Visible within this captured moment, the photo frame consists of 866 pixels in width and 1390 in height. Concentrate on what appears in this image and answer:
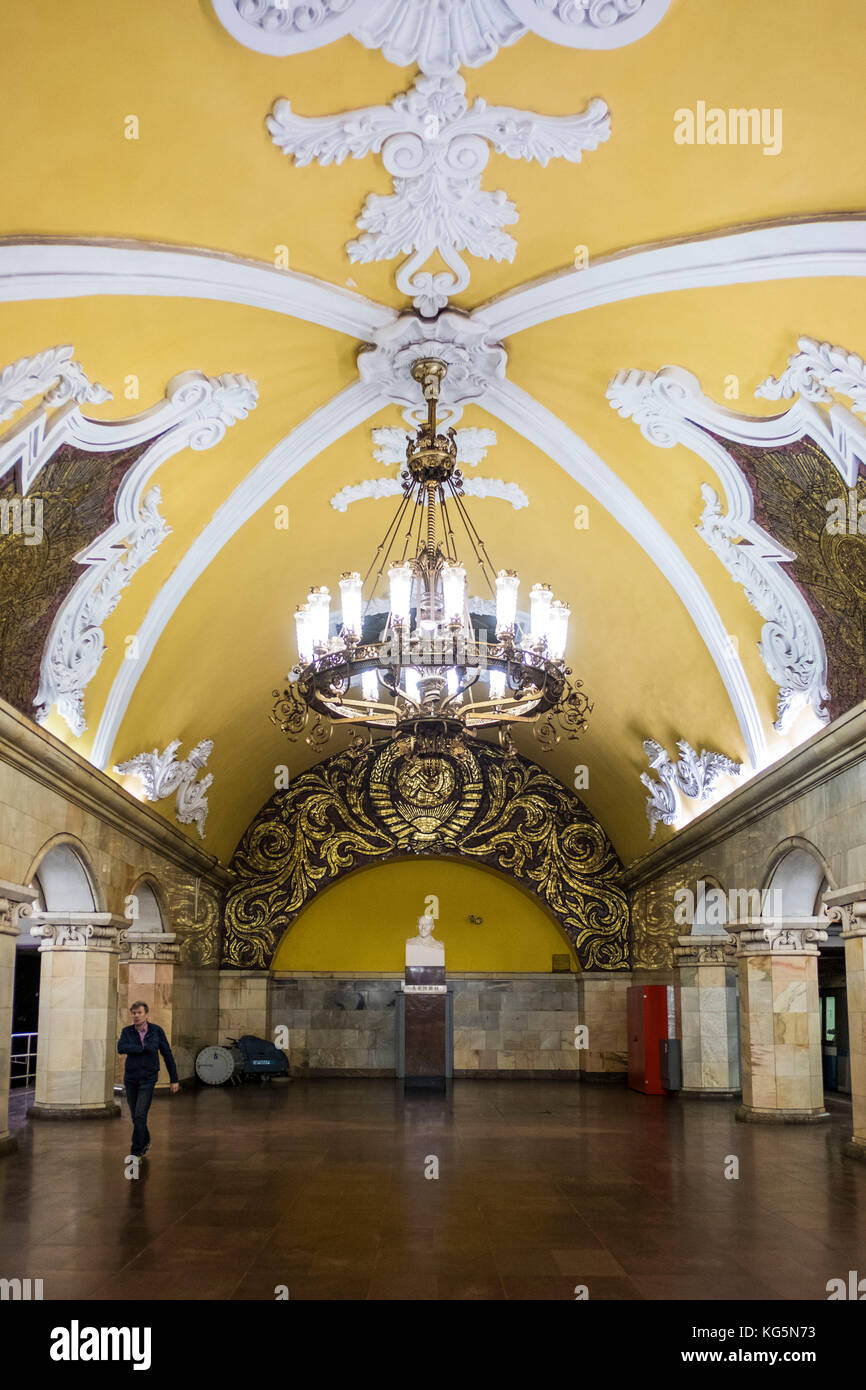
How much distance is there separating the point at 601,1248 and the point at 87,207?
18.4 feet

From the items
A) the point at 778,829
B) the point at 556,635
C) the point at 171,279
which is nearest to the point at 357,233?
the point at 171,279

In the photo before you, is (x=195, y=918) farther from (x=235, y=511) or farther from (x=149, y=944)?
(x=235, y=511)

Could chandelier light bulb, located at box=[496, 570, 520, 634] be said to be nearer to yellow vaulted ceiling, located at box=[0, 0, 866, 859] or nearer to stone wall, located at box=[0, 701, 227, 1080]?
yellow vaulted ceiling, located at box=[0, 0, 866, 859]

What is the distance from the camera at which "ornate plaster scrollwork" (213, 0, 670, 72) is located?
505cm

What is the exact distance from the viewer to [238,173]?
6035mm

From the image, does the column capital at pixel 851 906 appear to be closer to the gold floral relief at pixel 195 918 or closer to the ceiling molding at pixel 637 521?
the ceiling molding at pixel 637 521

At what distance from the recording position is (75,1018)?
428 inches

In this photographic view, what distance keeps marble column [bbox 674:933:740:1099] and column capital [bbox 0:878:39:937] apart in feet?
26.5

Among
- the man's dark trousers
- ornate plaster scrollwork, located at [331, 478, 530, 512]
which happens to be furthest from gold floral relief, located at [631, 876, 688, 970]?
the man's dark trousers

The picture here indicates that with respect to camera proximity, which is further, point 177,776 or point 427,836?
point 427,836

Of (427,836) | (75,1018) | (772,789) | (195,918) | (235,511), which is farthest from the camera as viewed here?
(427,836)

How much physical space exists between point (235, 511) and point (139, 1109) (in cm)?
461

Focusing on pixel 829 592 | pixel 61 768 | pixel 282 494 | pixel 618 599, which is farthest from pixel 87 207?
pixel 618 599
